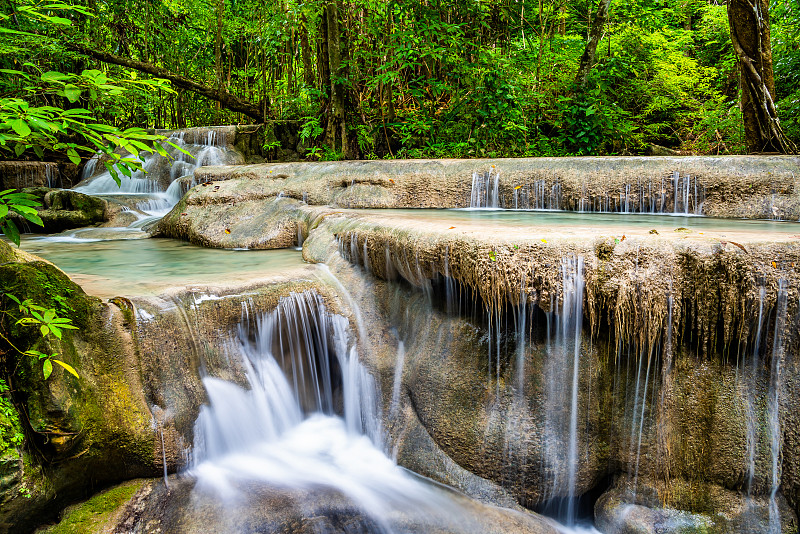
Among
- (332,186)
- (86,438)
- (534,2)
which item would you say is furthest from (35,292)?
(534,2)

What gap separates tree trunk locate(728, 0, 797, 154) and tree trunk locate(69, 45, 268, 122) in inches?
409

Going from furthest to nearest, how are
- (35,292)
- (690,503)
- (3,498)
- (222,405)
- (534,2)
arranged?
1. (534,2)
2. (222,405)
3. (690,503)
4. (35,292)
5. (3,498)

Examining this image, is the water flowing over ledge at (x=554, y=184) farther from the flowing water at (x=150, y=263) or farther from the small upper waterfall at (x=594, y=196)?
the flowing water at (x=150, y=263)

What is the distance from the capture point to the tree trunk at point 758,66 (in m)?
6.66

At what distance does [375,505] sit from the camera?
3277 mm

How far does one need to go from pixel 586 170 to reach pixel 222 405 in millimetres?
4763

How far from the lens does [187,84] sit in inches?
487

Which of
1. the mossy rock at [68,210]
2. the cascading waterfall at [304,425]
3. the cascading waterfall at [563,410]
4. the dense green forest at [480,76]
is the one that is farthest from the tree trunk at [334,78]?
the cascading waterfall at [563,410]

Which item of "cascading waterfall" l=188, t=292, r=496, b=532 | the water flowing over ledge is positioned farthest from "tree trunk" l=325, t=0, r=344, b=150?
"cascading waterfall" l=188, t=292, r=496, b=532

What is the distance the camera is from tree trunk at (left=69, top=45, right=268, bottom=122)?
11.4m

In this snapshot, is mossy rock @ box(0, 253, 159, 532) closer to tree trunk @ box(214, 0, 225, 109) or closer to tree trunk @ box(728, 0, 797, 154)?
tree trunk @ box(728, 0, 797, 154)

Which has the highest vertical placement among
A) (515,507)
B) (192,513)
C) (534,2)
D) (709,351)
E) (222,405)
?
(534,2)

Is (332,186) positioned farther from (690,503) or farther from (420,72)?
(690,503)

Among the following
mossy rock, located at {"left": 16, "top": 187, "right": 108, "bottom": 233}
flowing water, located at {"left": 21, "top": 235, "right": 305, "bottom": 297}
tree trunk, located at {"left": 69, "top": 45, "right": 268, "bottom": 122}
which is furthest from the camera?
tree trunk, located at {"left": 69, "top": 45, "right": 268, "bottom": 122}
